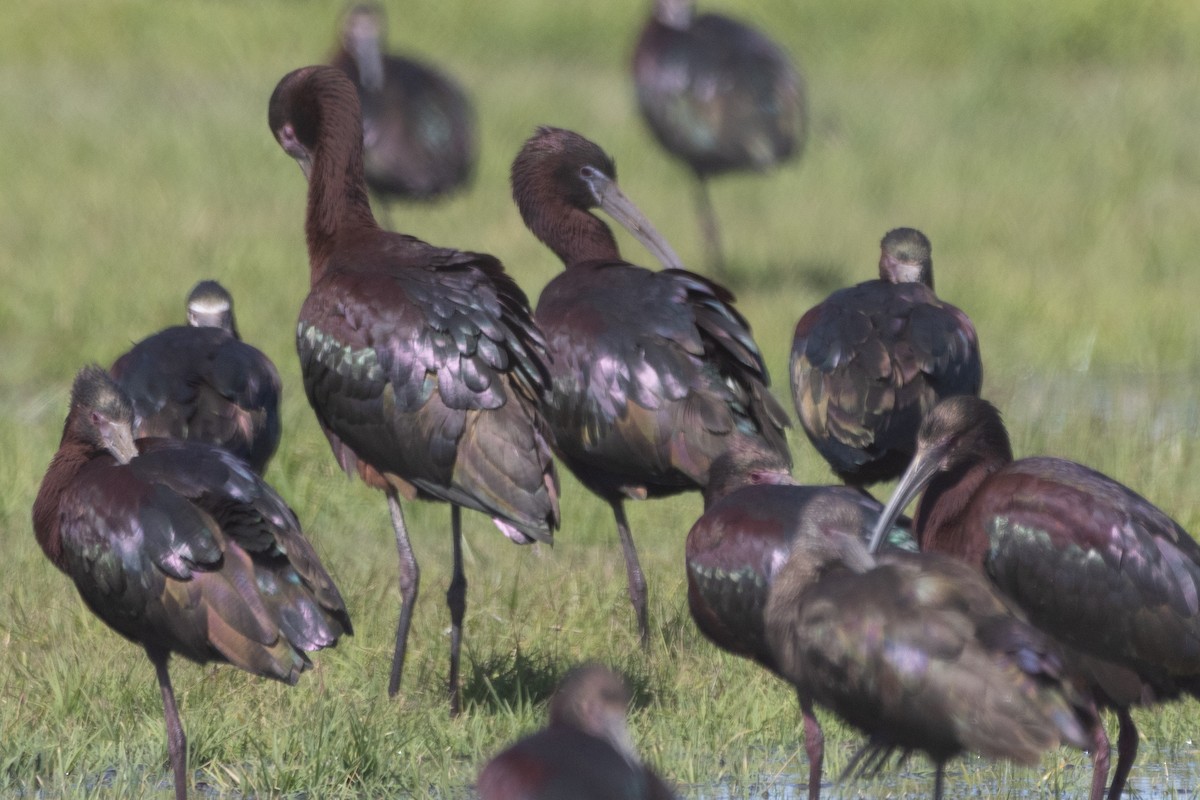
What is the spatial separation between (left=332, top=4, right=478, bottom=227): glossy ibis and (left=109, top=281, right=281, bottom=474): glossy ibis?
14.8ft

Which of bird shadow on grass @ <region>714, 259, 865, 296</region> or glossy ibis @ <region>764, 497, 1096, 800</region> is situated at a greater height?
glossy ibis @ <region>764, 497, 1096, 800</region>

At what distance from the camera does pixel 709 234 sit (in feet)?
36.9

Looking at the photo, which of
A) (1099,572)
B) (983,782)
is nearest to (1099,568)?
(1099,572)

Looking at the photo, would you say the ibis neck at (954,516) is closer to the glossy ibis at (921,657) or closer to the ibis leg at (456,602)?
the glossy ibis at (921,657)

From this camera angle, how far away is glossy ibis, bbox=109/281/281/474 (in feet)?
19.8

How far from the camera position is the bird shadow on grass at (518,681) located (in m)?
5.48

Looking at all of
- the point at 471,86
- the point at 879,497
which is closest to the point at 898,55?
the point at 471,86

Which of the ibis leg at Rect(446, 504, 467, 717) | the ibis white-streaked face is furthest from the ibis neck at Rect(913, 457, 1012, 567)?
the ibis white-streaked face

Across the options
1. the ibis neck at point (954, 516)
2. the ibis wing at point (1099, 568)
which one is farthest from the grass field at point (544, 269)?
the ibis neck at point (954, 516)

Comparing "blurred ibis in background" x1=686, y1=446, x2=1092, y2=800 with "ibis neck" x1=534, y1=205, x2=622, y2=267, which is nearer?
"blurred ibis in background" x1=686, y1=446, x2=1092, y2=800

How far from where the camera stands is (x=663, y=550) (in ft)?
23.4

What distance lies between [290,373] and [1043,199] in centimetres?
527

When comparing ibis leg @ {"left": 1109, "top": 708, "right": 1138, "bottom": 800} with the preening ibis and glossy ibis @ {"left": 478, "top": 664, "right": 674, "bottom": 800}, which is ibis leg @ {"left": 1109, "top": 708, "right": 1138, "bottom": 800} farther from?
glossy ibis @ {"left": 478, "top": 664, "right": 674, "bottom": 800}

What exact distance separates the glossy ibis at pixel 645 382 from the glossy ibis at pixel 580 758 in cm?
213
